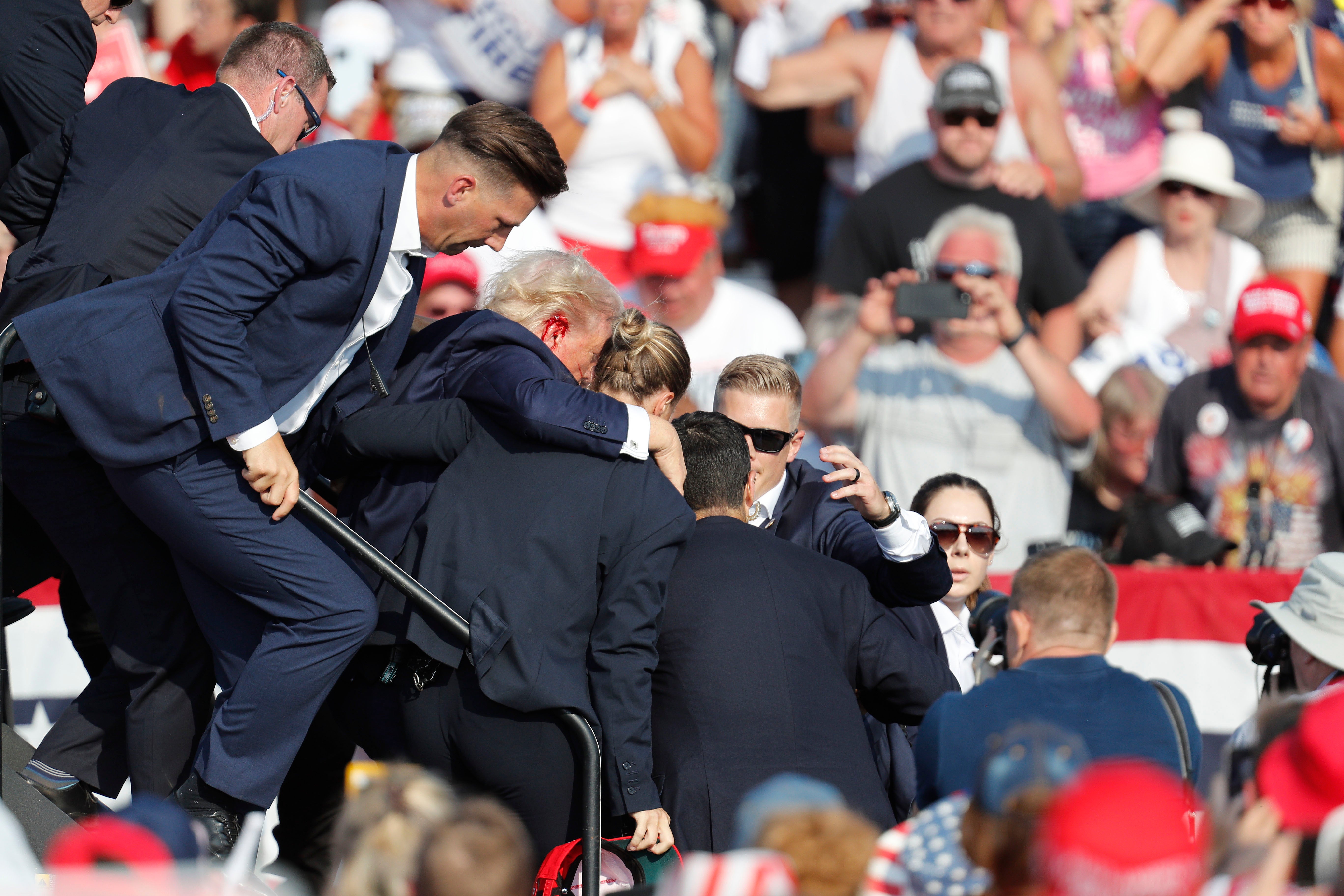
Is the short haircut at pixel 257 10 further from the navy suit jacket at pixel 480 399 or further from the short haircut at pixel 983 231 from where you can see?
the navy suit jacket at pixel 480 399

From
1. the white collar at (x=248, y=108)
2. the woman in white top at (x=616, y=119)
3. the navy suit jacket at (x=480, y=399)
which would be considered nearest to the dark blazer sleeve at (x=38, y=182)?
the white collar at (x=248, y=108)

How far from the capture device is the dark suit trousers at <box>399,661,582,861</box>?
3.30 m

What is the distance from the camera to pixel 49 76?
4.00 m

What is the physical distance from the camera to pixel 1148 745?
3.19 m

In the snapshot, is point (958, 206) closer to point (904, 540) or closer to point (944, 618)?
point (944, 618)

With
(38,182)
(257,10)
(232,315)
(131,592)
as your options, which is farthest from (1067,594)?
(257,10)

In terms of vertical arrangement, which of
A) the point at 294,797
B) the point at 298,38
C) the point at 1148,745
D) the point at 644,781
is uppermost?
the point at 298,38

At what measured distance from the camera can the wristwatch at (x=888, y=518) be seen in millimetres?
3689

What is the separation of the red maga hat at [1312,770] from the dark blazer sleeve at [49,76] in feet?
10.9

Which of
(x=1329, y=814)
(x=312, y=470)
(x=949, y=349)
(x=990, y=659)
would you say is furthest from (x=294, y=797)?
(x=949, y=349)

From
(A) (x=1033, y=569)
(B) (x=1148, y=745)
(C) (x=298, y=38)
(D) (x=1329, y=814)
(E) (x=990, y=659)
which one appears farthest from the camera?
(E) (x=990, y=659)

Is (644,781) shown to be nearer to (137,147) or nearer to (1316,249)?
(137,147)

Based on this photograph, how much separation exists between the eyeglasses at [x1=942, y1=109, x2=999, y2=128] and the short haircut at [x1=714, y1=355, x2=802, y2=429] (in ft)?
9.24

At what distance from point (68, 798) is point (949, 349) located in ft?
13.2
